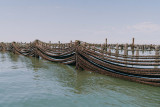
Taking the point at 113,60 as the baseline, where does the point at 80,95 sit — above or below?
below

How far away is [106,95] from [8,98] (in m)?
4.08

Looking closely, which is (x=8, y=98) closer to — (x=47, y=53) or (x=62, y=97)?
(x=62, y=97)

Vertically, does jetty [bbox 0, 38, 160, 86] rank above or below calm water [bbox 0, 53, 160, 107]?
above

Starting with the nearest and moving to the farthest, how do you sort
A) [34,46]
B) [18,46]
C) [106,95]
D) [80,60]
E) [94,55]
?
[106,95], [94,55], [80,60], [34,46], [18,46]

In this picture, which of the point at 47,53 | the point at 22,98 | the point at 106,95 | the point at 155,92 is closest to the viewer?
the point at 22,98

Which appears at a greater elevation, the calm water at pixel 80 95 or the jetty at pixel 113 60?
the jetty at pixel 113 60

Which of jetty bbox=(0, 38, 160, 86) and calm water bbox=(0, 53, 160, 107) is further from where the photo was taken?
jetty bbox=(0, 38, 160, 86)

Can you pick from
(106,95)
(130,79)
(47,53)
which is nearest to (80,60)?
(130,79)

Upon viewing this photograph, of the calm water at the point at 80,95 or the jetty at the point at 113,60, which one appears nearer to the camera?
the calm water at the point at 80,95

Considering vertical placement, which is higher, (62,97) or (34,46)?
(34,46)

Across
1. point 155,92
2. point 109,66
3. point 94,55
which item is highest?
point 94,55

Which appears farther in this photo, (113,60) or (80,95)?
(113,60)

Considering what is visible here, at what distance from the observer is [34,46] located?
2098cm

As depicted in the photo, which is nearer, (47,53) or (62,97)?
(62,97)
